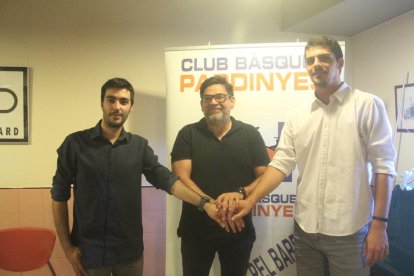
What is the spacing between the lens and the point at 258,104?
7.50 ft

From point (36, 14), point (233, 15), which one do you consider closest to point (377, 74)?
point (233, 15)

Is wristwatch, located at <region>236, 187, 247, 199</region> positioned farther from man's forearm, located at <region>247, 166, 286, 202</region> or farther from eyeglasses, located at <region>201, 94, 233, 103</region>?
eyeglasses, located at <region>201, 94, 233, 103</region>

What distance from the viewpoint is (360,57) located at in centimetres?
294

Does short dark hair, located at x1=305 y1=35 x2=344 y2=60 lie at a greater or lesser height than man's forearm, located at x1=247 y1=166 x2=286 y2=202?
greater

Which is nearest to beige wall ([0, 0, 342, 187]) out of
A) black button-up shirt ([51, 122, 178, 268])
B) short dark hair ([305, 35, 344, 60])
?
black button-up shirt ([51, 122, 178, 268])

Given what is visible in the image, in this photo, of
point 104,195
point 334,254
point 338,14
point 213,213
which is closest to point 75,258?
point 104,195

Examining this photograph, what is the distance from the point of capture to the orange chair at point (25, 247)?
223 cm

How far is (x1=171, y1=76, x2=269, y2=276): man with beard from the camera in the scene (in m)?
1.91

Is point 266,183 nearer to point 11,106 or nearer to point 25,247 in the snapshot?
point 25,247

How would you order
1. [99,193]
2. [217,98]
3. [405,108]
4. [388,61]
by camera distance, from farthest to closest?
[388,61] → [405,108] → [217,98] → [99,193]

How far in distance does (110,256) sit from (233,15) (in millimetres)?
2211

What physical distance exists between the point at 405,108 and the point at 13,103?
10.4 feet

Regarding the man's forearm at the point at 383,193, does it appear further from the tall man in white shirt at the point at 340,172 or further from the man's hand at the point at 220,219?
the man's hand at the point at 220,219

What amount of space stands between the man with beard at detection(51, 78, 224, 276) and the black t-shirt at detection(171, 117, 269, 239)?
14 cm
